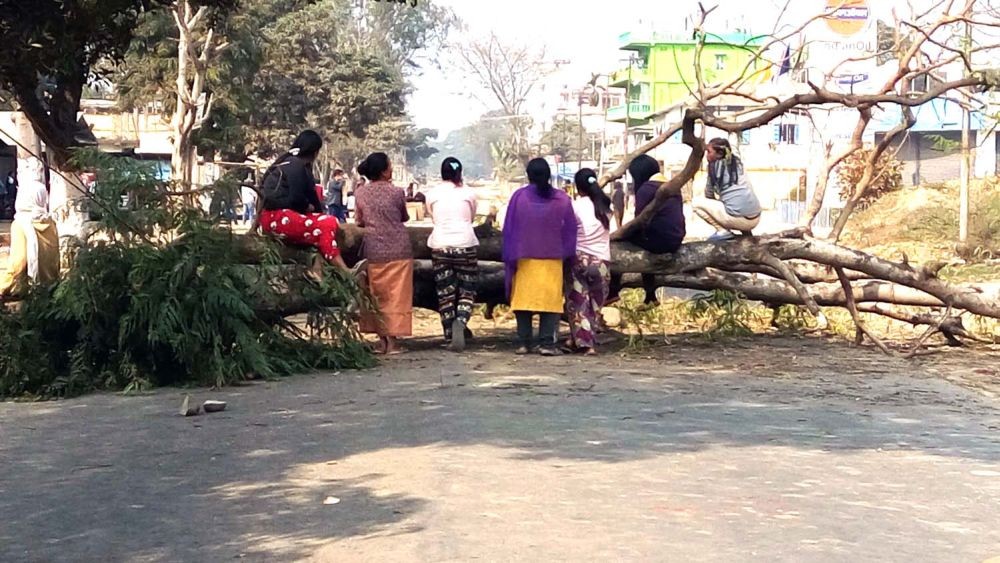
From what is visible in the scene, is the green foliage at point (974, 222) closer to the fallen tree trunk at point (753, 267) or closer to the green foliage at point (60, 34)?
the fallen tree trunk at point (753, 267)

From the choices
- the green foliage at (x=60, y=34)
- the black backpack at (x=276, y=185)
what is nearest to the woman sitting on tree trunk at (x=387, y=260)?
the black backpack at (x=276, y=185)

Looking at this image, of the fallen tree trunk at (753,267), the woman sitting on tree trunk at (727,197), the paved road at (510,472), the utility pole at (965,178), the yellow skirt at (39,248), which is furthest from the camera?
the utility pole at (965,178)

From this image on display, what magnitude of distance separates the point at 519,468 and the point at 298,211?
15.8ft

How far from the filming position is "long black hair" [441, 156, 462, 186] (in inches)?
452

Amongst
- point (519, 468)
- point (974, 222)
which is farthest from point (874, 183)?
point (519, 468)

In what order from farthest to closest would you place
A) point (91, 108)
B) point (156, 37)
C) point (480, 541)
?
point (91, 108)
point (156, 37)
point (480, 541)

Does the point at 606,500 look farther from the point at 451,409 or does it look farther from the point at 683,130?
the point at 683,130

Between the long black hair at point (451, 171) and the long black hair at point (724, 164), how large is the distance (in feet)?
7.38

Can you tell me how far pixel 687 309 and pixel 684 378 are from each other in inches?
110

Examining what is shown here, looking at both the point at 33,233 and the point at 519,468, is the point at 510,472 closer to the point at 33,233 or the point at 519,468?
the point at 519,468

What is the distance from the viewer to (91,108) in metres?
57.9

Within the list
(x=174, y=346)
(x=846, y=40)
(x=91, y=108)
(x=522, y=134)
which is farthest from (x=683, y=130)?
(x=522, y=134)

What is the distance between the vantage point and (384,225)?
11.1 metres

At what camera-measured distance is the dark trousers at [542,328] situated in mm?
11156
